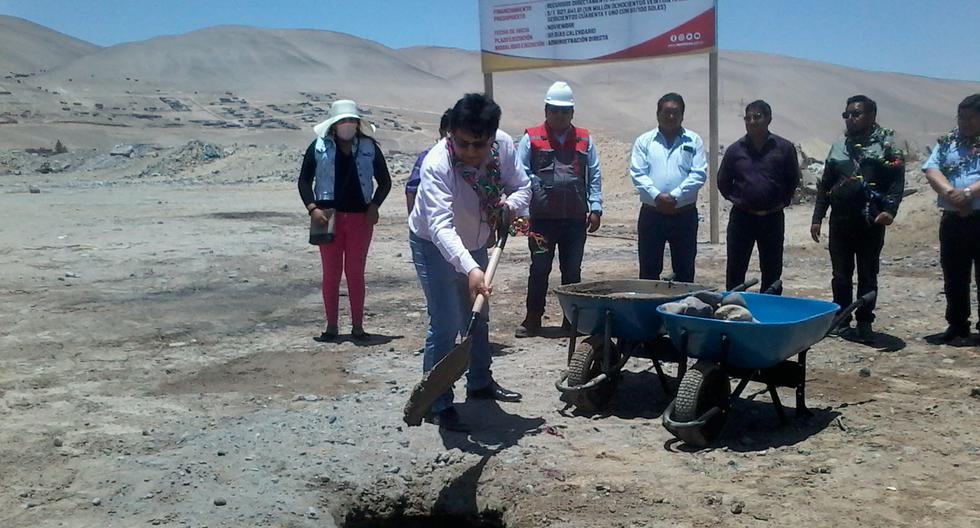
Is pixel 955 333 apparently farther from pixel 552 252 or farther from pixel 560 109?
pixel 560 109

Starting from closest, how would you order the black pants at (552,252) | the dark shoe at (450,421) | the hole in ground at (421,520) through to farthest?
the hole in ground at (421,520) → the dark shoe at (450,421) → the black pants at (552,252)

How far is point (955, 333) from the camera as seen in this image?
7.10 m

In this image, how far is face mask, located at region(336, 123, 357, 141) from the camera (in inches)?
284

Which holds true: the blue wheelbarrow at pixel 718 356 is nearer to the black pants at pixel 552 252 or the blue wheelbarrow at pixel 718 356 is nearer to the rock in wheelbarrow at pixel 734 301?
the rock in wheelbarrow at pixel 734 301

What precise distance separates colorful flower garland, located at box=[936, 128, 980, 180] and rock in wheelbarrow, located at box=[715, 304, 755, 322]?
8.92ft

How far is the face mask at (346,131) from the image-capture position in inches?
284

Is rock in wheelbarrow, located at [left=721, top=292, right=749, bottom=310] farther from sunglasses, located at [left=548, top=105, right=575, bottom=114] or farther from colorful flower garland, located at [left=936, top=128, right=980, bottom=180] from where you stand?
colorful flower garland, located at [left=936, top=128, right=980, bottom=180]

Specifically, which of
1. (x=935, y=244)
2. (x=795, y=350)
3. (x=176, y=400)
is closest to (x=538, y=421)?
(x=795, y=350)

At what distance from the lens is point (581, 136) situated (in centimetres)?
714

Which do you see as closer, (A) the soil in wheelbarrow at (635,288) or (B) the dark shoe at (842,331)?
(A) the soil in wheelbarrow at (635,288)

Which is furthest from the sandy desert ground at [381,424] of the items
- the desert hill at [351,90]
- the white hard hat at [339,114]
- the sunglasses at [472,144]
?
the desert hill at [351,90]

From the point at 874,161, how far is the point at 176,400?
5.12m

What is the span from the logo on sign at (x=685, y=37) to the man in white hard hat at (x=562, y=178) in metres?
5.98

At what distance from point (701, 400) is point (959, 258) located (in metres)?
3.19
